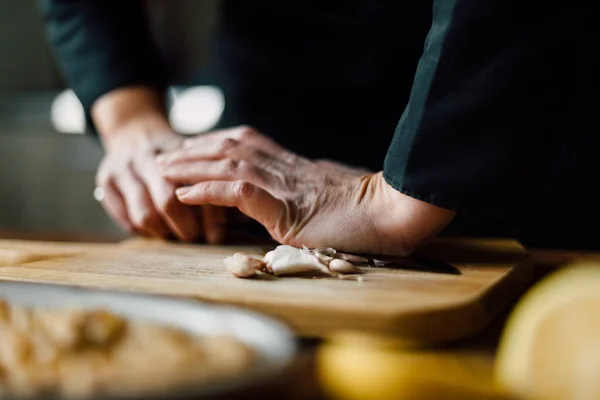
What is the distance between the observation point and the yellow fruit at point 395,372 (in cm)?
43

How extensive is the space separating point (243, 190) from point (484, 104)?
291 mm

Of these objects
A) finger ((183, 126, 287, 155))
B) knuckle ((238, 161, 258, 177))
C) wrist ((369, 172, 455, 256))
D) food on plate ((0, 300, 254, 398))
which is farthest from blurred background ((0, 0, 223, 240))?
food on plate ((0, 300, 254, 398))

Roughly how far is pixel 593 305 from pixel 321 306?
24 cm

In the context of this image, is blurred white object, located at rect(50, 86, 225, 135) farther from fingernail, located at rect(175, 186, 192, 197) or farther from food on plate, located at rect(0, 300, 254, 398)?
food on plate, located at rect(0, 300, 254, 398)

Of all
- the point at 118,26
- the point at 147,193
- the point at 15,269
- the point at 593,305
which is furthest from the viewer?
the point at 118,26

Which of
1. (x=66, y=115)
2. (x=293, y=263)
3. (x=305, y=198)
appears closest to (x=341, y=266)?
(x=293, y=263)

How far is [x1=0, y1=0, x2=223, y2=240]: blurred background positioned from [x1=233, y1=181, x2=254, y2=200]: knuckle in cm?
191

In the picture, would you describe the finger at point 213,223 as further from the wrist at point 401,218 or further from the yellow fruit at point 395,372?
the yellow fruit at point 395,372

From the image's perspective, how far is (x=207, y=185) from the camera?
3.05ft

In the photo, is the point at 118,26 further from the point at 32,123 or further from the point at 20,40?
the point at 20,40

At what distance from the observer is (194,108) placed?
2844mm

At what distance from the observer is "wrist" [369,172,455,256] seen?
0.81 metres

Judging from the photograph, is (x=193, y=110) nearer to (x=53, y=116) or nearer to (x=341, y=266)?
(x=53, y=116)

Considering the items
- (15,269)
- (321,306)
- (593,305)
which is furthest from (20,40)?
(593,305)
